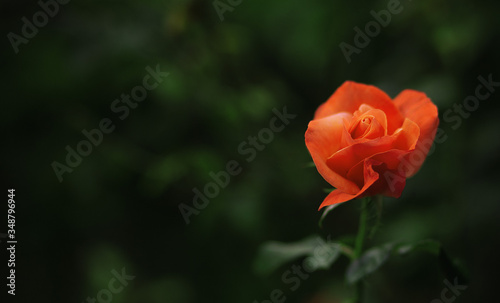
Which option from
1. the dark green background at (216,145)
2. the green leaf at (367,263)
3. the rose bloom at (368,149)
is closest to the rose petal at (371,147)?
the rose bloom at (368,149)

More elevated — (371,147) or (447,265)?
(371,147)

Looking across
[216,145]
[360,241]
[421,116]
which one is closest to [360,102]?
[421,116]

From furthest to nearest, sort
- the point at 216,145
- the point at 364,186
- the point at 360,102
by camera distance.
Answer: the point at 216,145 → the point at 360,102 → the point at 364,186

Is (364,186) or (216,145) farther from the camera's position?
(216,145)

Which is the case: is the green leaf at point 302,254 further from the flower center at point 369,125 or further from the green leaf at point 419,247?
the flower center at point 369,125

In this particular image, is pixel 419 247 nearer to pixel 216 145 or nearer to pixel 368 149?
pixel 368 149

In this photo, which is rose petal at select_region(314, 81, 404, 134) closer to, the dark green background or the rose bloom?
the rose bloom
